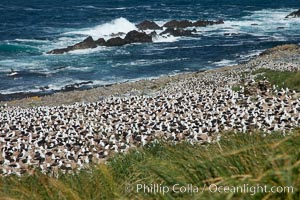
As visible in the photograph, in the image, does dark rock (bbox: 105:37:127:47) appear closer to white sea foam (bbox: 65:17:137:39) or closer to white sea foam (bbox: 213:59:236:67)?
white sea foam (bbox: 65:17:137:39)

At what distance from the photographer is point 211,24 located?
257ft

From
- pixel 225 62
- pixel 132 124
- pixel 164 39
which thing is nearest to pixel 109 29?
pixel 164 39

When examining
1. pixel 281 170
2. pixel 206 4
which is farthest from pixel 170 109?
pixel 206 4

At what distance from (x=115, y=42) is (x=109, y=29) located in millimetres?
10697

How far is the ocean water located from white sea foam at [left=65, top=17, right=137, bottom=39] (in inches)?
5.4

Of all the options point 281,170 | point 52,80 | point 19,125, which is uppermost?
point 281,170

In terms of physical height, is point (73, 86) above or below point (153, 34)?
below

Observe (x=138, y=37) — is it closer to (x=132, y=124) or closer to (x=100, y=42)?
(x=100, y=42)

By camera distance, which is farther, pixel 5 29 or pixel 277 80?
pixel 5 29

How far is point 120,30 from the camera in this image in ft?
247

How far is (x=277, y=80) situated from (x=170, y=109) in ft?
20.9

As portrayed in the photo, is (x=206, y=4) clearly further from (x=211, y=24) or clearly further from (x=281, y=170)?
(x=281, y=170)

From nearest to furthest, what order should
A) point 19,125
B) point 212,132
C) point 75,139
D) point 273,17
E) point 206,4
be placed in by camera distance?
1. point 212,132
2. point 75,139
3. point 19,125
4. point 273,17
5. point 206,4

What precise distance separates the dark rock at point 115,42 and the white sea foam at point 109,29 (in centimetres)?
517
